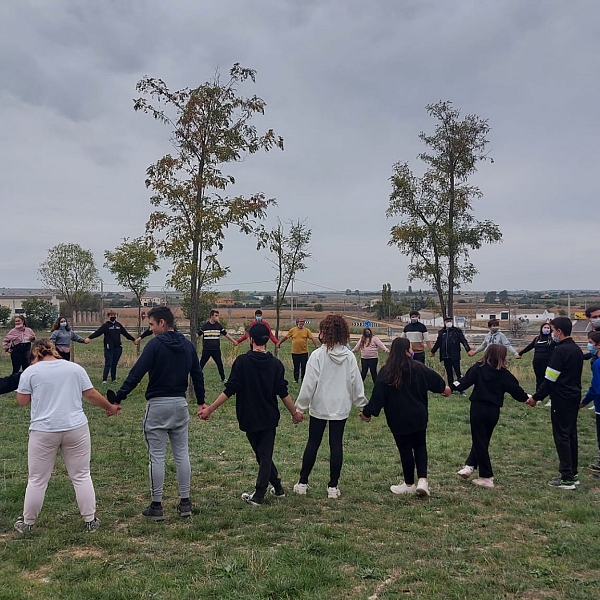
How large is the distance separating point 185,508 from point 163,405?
1002 mm

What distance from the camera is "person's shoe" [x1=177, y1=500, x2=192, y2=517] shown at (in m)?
5.39

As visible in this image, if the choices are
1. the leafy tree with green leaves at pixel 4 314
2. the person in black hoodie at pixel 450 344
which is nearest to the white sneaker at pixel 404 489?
the person in black hoodie at pixel 450 344

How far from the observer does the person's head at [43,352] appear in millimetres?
5168

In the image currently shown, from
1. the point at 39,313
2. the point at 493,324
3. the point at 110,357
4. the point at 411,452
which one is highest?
the point at 493,324

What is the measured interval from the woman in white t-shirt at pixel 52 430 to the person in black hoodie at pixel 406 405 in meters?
2.84

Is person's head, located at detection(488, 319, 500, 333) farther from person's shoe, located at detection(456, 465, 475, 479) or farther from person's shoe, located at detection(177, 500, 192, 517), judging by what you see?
person's shoe, located at detection(177, 500, 192, 517)

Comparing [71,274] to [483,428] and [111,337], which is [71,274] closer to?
[111,337]

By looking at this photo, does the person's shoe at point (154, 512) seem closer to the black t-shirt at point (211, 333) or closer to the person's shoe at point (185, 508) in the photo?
the person's shoe at point (185, 508)

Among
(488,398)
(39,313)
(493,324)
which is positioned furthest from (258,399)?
(39,313)

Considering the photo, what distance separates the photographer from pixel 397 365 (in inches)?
242

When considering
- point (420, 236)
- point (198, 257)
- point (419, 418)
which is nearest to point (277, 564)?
point (419, 418)

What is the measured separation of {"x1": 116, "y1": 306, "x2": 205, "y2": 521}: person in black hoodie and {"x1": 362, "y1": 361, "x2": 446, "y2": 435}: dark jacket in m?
1.99

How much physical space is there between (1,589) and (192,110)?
371 inches

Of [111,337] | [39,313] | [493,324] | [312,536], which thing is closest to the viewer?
[312,536]
